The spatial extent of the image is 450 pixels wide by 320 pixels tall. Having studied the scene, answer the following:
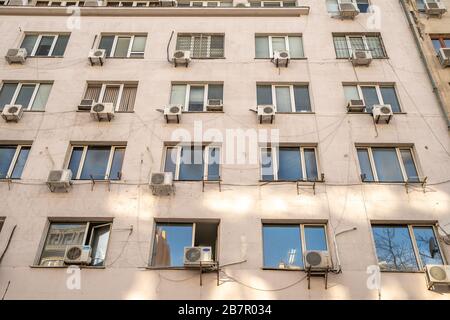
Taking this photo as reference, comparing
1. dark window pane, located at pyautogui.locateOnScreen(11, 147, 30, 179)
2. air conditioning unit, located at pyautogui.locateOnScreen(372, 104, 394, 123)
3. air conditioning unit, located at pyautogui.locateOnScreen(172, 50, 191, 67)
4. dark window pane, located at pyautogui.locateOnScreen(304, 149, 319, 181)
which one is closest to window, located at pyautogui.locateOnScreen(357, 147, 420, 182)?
air conditioning unit, located at pyautogui.locateOnScreen(372, 104, 394, 123)

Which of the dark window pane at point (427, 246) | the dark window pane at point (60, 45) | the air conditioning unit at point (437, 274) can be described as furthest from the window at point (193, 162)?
the dark window pane at point (60, 45)

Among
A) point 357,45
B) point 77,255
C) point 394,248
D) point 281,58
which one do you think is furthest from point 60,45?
point 394,248

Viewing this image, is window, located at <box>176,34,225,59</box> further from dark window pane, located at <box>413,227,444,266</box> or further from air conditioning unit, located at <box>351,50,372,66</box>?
dark window pane, located at <box>413,227,444,266</box>

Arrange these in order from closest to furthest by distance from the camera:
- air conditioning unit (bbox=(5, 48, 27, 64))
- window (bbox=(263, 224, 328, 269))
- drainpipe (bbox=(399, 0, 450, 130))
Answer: window (bbox=(263, 224, 328, 269))
drainpipe (bbox=(399, 0, 450, 130))
air conditioning unit (bbox=(5, 48, 27, 64))

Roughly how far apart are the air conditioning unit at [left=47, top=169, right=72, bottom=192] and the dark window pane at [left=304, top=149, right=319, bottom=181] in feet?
23.7

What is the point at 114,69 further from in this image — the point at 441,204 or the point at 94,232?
the point at 441,204

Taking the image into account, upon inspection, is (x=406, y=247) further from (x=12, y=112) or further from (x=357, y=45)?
(x=12, y=112)

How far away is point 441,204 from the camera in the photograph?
11.7 meters

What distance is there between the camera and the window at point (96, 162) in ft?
41.7

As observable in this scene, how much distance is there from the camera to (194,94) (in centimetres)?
1509

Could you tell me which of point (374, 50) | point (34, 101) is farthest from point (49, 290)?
point (374, 50)

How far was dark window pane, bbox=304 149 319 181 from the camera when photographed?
497 inches

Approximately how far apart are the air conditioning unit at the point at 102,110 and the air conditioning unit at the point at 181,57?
3249 millimetres

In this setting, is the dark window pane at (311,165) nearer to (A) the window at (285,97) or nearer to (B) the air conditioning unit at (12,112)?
(A) the window at (285,97)
